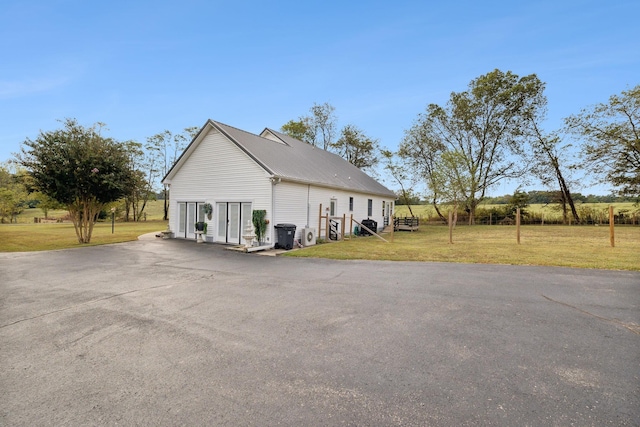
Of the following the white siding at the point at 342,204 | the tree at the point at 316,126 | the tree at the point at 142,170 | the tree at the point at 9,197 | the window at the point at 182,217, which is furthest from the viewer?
the tree at the point at 142,170

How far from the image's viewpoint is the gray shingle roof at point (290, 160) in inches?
535

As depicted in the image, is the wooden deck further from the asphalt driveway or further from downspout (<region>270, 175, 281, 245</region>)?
the asphalt driveway

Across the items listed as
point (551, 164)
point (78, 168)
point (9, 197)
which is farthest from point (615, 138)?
point (9, 197)

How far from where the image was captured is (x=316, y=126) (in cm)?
3653

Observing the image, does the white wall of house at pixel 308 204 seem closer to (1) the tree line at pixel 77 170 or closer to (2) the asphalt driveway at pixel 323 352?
(2) the asphalt driveway at pixel 323 352

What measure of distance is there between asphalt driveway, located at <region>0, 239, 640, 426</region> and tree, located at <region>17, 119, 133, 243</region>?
30.0 ft

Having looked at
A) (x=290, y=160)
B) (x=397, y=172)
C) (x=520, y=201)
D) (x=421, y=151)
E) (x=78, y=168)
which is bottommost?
(x=520, y=201)

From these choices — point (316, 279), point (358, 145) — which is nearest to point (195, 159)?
point (316, 279)

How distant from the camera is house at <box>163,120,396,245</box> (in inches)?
521

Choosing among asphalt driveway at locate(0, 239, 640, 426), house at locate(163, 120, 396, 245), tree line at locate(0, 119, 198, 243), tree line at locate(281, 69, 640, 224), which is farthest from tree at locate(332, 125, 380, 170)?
asphalt driveway at locate(0, 239, 640, 426)

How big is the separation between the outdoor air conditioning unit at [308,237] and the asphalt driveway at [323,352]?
7149mm

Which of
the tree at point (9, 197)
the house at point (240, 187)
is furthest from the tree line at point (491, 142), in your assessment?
the tree at point (9, 197)

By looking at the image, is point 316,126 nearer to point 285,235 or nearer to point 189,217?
point 189,217

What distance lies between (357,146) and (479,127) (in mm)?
13670
